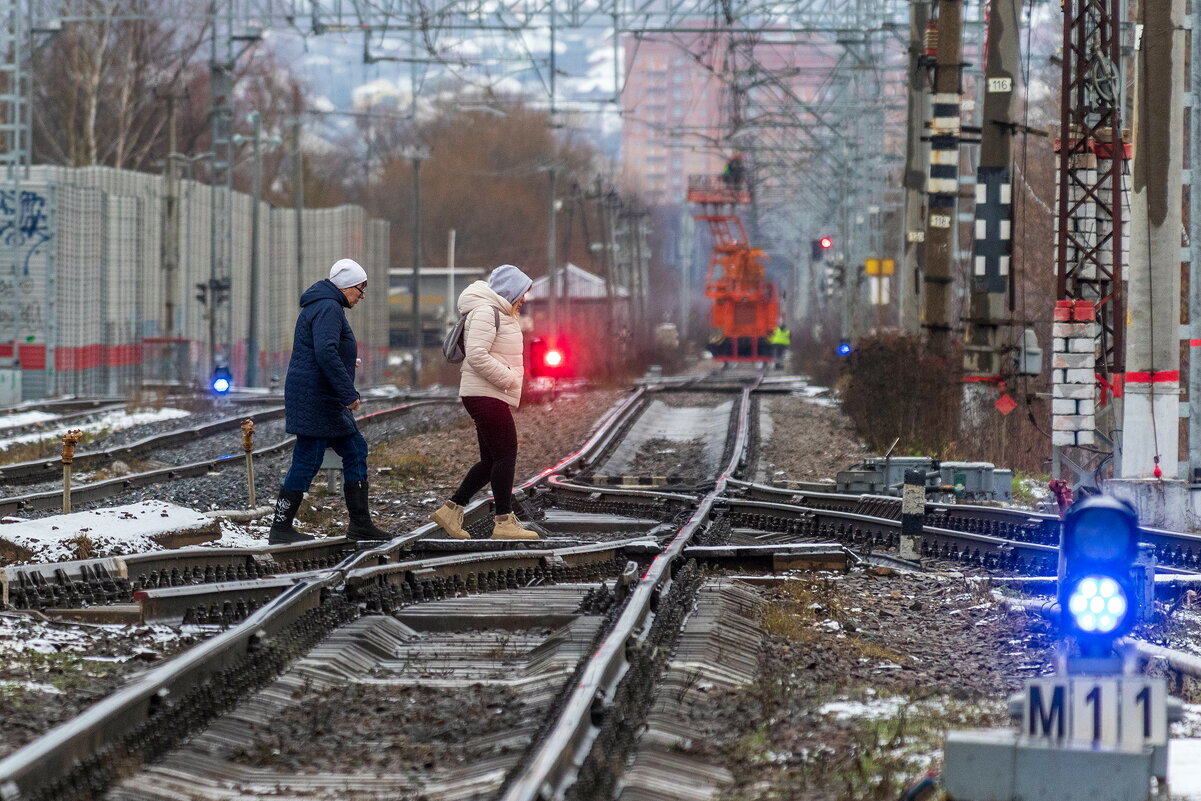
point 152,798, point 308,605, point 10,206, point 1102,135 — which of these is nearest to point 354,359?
point 308,605

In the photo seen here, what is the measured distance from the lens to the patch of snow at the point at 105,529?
32.2 ft

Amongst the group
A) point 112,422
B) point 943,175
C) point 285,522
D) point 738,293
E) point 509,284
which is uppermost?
point 943,175

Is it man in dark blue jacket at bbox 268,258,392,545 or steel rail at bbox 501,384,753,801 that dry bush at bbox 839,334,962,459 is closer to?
man in dark blue jacket at bbox 268,258,392,545

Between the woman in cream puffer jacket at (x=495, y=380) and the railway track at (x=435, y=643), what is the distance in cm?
50

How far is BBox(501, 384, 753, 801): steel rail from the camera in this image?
4758 millimetres

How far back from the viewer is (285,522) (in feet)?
34.6

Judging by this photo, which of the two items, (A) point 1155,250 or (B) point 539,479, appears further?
(B) point 539,479

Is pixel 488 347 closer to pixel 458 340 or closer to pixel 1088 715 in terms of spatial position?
pixel 458 340

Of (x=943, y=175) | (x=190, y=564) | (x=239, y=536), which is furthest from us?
(x=943, y=175)

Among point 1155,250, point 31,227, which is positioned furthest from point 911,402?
point 31,227

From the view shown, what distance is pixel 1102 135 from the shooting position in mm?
18328

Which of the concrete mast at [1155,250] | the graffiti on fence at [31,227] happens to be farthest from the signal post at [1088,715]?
the graffiti on fence at [31,227]

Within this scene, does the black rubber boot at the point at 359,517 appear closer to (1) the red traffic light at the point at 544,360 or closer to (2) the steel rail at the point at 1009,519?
(2) the steel rail at the point at 1009,519

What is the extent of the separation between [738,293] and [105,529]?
52.2 meters
